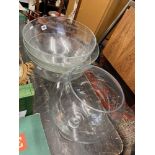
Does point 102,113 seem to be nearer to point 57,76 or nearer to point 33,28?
point 57,76

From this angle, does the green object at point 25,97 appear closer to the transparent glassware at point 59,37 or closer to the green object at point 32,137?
the green object at point 32,137

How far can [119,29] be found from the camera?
1201 mm

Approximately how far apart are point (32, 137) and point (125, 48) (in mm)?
783

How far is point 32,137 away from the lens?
0.56 meters

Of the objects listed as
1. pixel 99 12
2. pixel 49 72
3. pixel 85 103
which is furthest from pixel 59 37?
pixel 99 12

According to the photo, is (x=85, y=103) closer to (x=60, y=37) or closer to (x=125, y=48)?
(x=60, y=37)

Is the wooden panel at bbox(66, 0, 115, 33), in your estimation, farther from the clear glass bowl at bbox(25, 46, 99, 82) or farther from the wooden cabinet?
the clear glass bowl at bbox(25, 46, 99, 82)

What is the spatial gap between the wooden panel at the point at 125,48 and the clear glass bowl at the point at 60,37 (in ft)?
1.14

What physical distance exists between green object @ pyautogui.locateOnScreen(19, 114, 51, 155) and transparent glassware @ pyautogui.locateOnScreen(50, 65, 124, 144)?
8 centimetres

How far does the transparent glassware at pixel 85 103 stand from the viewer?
2.21ft

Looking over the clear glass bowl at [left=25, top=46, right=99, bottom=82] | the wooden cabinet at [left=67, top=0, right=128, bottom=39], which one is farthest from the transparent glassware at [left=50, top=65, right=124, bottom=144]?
the wooden cabinet at [left=67, top=0, right=128, bottom=39]

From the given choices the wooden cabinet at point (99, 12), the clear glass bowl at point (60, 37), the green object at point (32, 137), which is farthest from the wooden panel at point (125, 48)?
the green object at point (32, 137)

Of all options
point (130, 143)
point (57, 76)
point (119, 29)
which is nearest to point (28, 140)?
point (57, 76)
